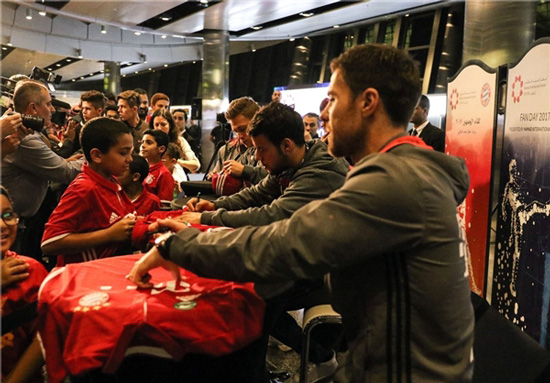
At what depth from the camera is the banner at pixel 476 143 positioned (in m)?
3.42

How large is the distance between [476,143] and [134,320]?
305 cm

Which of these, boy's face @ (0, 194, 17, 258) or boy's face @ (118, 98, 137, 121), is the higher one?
boy's face @ (118, 98, 137, 121)

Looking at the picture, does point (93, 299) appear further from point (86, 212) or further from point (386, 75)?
point (386, 75)

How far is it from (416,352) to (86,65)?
2030cm

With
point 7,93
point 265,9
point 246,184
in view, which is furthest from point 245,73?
point 246,184

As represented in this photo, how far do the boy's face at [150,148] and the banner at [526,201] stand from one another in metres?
2.36

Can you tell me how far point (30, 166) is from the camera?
3.08 metres

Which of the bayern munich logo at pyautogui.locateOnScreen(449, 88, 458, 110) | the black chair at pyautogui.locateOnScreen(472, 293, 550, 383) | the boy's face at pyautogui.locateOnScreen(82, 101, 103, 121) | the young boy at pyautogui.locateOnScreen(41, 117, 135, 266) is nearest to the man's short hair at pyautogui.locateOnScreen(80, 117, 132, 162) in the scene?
the young boy at pyautogui.locateOnScreen(41, 117, 135, 266)

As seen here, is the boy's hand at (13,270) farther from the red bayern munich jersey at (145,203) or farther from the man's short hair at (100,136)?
the red bayern munich jersey at (145,203)

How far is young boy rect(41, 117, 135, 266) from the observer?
194cm

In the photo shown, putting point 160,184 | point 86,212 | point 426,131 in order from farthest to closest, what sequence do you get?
point 426,131 → point 160,184 → point 86,212

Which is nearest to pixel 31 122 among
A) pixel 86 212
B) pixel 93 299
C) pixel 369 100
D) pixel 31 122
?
pixel 31 122

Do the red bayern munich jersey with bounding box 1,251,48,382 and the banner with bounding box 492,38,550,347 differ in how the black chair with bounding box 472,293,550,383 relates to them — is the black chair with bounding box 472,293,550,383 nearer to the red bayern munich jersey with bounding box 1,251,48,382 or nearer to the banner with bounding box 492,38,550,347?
the banner with bounding box 492,38,550,347

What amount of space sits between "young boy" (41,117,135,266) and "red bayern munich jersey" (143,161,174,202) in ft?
3.67
